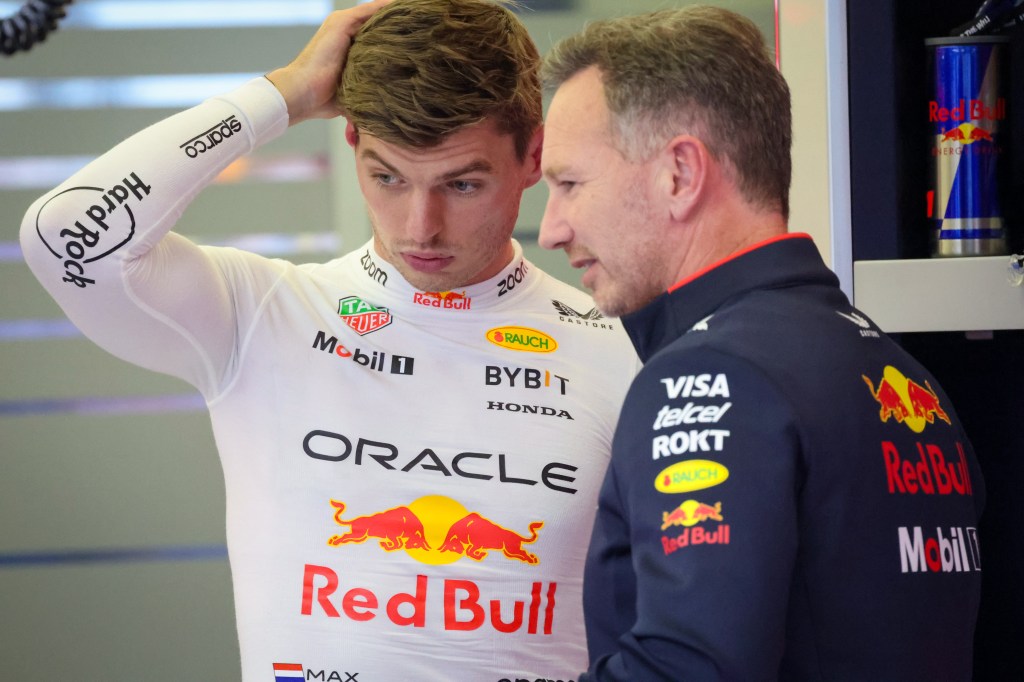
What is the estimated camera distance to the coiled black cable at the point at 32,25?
672 mm

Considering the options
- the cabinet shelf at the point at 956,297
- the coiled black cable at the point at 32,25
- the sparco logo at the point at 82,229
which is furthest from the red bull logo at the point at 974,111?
the coiled black cable at the point at 32,25

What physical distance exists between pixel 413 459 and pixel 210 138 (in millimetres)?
451

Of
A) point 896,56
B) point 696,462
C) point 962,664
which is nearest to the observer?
point 696,462

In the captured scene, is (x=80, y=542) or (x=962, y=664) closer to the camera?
(x=962, y=664)

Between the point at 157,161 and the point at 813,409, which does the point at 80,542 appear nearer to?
the point at 157,161

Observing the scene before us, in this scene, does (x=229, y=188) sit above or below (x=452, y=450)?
above

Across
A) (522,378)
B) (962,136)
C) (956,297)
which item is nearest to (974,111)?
(962,136)

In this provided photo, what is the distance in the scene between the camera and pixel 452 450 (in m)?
1.33

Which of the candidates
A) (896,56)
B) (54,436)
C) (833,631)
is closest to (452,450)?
(833,631)

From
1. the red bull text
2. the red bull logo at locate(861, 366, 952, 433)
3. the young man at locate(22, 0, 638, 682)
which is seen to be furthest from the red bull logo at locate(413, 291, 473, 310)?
the red bull logo at locate(861, 366, 952, 433)

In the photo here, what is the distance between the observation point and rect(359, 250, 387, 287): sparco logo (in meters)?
1.45

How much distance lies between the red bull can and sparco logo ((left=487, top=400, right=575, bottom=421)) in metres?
0.58

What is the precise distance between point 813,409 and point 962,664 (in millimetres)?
279

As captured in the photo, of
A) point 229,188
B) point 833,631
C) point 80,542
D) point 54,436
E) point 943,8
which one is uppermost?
point 943,8
